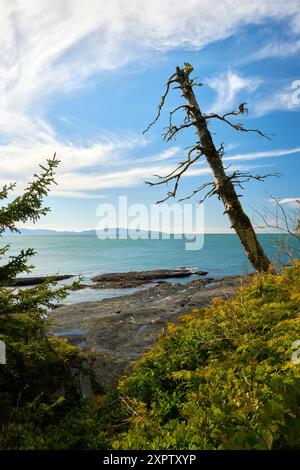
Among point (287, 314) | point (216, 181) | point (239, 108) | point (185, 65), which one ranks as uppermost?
point (185, 65)

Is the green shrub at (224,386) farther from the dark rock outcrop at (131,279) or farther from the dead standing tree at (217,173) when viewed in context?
the dark rock outcrop at (131,279)

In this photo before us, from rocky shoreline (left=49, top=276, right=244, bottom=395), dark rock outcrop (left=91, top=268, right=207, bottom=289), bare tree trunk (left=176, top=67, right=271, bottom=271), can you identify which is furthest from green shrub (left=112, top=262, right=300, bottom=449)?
dark rock outcrop (left=91, top=268, right=207, bottom=289)

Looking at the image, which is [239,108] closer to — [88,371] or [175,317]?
[175,317]

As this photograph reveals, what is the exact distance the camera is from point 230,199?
12750mm

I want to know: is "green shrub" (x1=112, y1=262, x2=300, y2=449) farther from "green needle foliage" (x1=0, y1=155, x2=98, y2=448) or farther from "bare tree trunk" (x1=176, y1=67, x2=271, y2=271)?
"bare tree trunk" (x1=176, y1=67, x2=271, y2=271)

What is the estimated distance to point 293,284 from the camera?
27.9ft

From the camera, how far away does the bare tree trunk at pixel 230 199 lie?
12.8 metres

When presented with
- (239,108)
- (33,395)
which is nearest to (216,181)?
(239,108)

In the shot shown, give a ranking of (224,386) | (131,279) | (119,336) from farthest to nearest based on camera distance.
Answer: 1. (131,279)
2. (119,336)
3. (224,386)

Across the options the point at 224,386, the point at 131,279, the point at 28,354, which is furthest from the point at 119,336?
the point at 131,279

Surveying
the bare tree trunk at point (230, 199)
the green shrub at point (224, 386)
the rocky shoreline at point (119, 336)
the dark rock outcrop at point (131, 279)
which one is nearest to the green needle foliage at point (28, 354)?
the rocky shoreline at point (119, 336)

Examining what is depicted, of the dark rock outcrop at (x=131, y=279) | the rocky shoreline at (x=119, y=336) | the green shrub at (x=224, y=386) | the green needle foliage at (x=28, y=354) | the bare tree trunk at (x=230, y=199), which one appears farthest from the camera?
the dark rock outcrop at (x=131, y=279)

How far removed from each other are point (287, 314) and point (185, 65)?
35.6ft

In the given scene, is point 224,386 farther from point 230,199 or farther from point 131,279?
point 131,279
